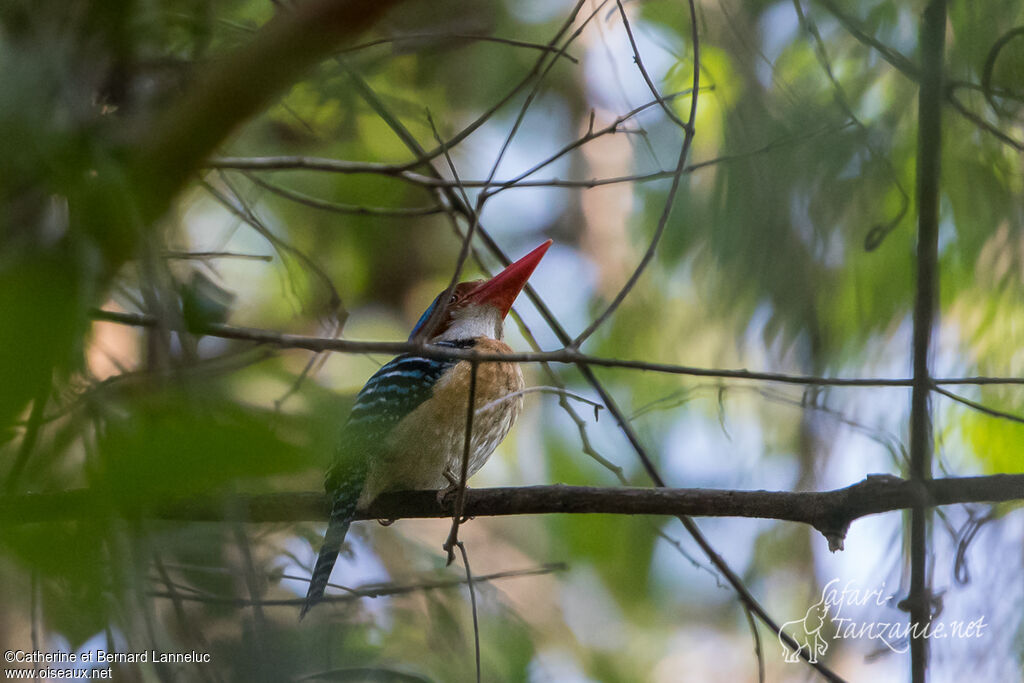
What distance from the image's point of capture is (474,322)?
3570 mm

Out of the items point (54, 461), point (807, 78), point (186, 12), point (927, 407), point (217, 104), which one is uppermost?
point (186, 12)

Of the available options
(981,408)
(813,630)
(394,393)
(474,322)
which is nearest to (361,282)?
(474,322)

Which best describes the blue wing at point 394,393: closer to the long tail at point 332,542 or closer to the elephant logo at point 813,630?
the long tail at point 332,542

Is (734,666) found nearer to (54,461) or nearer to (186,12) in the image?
(186,12)

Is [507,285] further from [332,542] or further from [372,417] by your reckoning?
[332,542]

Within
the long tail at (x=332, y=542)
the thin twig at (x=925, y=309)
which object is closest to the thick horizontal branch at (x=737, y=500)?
the thin twig at (x=925, y=309)

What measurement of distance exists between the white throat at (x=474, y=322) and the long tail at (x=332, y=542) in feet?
4.01

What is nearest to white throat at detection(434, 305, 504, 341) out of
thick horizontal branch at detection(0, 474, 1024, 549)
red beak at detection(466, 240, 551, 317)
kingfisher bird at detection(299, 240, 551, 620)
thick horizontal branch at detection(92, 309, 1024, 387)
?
red beak at detection(466, 240, 551, 317)

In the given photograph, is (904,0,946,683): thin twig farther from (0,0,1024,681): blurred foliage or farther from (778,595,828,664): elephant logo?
(778,595,828,664): elephant logo

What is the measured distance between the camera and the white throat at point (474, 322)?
3549mm

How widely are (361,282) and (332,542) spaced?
103 inches

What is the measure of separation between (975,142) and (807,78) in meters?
0.44

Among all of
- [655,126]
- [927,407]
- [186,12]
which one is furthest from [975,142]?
[186,12]

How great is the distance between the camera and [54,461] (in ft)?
2.20
